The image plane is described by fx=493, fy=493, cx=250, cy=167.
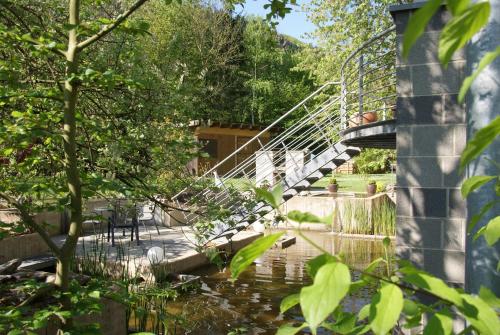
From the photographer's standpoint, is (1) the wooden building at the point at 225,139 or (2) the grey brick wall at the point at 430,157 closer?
(2) the grey brick wall at the point at 430,157

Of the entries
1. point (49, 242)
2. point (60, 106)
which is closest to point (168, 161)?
point (60, 106)

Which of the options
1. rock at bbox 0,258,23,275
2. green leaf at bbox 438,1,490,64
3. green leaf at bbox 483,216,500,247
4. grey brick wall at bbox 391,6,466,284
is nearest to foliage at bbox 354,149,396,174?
grey brick wall at bbox 391,6,466,284

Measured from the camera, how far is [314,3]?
19891 mm

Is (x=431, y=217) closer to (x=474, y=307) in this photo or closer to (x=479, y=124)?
(x=479, y=124)

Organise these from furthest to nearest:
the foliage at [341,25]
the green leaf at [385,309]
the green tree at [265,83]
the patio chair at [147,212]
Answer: the green tree at [265,83] → the foliage at [341,25] → the patio chair at [147,212] → the green leaf at [385,309]

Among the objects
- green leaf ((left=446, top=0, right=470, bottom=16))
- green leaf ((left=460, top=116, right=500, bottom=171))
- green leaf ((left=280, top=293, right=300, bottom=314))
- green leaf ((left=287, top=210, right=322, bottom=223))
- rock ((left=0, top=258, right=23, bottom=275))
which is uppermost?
green leaf ((left=446, top=0, right=470, bottom=16))

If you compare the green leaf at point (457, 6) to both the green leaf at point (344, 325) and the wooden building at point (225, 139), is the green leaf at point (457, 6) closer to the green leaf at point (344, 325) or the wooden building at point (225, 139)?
the green leaf at point (344, 325)

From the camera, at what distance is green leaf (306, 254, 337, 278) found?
0.58m

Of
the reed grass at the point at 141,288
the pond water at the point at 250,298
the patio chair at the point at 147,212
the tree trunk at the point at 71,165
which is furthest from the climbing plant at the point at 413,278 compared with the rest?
the pond water at the point at 250,298

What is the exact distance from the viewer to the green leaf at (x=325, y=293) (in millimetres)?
505

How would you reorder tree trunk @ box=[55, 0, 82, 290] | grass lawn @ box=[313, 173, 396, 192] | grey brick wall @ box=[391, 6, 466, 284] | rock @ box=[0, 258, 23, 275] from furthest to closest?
grass lawn @ box=[313, 173, 396, 192] < rock @ box=[0, 258, 23, 275] < grey brick wall @ box=[391, 6, 466, 284] < tree trunk @ box=[55, 0, 82, 290]

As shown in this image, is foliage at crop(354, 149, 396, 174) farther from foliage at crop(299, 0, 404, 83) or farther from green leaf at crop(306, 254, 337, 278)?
green leaf at crop(306, 254, 337, 278)

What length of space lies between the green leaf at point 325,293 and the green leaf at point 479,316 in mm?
171

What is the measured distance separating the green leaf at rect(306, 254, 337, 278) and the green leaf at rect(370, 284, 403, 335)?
0.07 m
